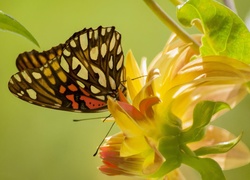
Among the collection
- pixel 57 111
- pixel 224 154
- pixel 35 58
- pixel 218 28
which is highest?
pixel 35 58

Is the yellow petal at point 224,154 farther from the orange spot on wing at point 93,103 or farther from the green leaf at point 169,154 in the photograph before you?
the orange spot on wing at point 93,103

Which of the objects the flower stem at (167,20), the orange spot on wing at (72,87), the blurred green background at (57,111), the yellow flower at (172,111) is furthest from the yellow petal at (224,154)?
the blurred green background at (57,111)

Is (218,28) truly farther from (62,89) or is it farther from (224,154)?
(62,89)

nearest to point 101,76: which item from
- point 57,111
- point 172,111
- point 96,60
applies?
point 96,60

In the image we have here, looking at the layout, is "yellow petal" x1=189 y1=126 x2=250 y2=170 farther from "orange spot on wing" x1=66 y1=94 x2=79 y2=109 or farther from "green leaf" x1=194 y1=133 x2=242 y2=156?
"orange spot on wing" x1=66 y1=94 x2=79 y2=109

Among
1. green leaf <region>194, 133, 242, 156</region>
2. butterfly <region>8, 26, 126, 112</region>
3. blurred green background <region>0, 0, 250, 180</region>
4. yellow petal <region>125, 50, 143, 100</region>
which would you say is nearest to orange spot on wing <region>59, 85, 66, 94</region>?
butterfly <region>8, 26, 126, 112</region>

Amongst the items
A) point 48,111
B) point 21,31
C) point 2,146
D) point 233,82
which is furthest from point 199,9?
point 2,146

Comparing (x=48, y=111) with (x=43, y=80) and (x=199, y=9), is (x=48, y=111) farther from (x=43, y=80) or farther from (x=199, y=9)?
(x=199, y=9)
